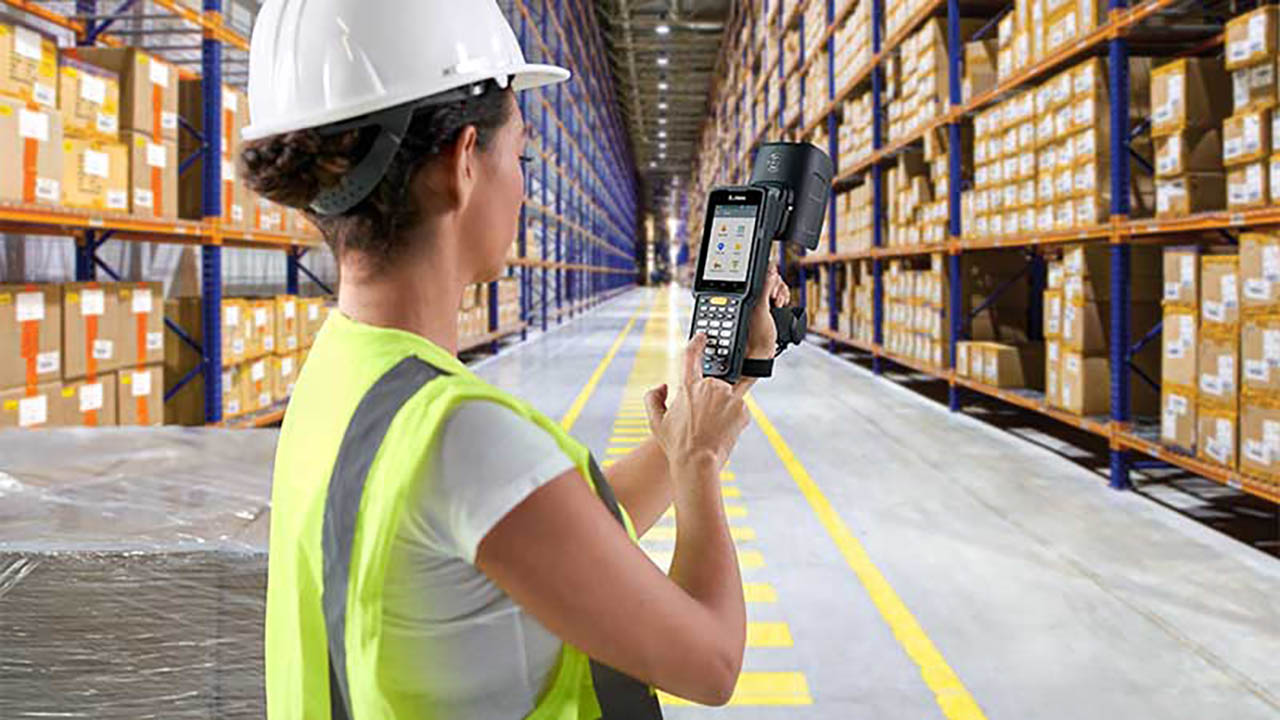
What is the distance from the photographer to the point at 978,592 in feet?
12.3

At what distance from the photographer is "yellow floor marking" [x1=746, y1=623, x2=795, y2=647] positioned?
324cm

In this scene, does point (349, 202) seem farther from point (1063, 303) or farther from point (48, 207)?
point (1063, 303)

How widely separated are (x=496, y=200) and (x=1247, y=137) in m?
4.44

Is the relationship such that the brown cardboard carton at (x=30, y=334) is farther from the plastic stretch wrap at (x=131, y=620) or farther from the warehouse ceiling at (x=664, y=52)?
the warehouse ceiling at (x=664, y=52)

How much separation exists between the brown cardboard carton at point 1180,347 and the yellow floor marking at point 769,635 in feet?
8.79

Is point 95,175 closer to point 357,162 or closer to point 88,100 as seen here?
point 88,100

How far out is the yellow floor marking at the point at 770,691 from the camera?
9.26ft

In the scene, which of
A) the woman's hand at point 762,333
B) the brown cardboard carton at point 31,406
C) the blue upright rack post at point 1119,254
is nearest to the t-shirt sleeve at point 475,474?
the woman's hand at point 762,333

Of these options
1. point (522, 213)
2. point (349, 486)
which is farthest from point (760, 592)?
point (522, 213)

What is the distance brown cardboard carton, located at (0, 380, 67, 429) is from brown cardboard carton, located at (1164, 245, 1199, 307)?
5241 mm

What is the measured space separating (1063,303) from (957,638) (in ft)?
11.7

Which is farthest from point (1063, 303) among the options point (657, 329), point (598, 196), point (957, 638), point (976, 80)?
point (598, 196)

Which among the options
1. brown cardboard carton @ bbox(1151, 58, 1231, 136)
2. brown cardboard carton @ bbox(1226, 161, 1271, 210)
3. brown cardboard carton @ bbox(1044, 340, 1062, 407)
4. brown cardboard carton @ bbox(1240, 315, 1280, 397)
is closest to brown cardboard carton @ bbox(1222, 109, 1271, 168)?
brown cardboard carton @ bbox(1226, 161, 1271, 210)

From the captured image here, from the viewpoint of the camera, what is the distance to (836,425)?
7.63 meters
